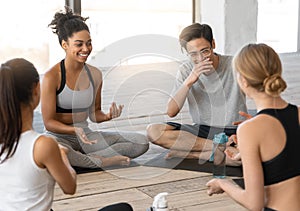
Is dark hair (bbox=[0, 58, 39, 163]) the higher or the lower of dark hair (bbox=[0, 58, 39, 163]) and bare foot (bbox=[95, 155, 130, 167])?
the higher

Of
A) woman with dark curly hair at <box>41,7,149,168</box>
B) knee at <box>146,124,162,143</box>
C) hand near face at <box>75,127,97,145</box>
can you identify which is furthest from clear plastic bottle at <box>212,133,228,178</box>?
hand near face at <box>75,127,97,145</box>

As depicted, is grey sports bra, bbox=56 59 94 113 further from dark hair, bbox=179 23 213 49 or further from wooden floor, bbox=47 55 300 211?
dark hair, bbox=179 23 213 49

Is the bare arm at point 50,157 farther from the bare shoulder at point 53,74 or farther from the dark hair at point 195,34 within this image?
the dark hair at point 195,34

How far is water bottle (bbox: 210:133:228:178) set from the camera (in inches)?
106

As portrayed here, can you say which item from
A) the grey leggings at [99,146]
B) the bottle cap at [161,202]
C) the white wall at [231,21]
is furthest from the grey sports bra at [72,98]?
the white wall at [231,21]

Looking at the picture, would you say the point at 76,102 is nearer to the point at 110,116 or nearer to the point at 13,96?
the point at 110,116

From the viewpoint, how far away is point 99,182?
2580 millimetres

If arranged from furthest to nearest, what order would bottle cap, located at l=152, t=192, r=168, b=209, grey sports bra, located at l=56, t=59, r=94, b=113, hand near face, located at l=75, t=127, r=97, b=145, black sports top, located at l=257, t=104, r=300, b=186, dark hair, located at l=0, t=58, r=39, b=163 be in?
grey sports bra, located at l=56, t=59, r=94, b=113 < hand near face, located at l=75, t=127, r=97, b=145 < bottle cap, located at l=152, t=192, r=168, b=209 < black sports top, located at l=257, t=104, r=300, b=186 < dark hair, located at l=0, t=58, r=39, b=163

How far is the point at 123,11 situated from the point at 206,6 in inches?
36.9

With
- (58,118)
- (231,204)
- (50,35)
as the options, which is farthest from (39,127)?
(50,35)

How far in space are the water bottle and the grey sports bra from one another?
25.2 inches

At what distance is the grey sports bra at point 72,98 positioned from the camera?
8.72ft

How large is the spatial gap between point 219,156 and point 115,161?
515 mm

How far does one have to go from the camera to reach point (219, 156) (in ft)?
9.25
